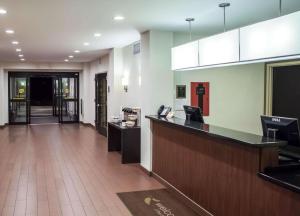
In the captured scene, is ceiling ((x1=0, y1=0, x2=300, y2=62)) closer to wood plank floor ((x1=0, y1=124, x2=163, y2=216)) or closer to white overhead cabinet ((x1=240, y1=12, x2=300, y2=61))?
white overhead cabinet ((x1=240, y1=12, x2=300, y2=61))

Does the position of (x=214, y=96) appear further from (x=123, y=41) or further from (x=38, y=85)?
(x=38, y=85)

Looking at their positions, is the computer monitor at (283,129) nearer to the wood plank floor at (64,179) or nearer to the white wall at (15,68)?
the wood plank floor at (64,179)

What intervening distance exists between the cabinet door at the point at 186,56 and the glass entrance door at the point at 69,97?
412 inches

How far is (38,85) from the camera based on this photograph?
18594 mm

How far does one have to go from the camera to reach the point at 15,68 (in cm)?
1363

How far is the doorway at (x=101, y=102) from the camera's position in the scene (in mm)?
11172

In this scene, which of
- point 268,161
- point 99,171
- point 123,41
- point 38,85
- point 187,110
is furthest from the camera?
point 38,85

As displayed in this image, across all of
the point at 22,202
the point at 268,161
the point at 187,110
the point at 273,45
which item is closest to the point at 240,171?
the point at 268,161

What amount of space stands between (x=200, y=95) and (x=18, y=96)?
10.5 m

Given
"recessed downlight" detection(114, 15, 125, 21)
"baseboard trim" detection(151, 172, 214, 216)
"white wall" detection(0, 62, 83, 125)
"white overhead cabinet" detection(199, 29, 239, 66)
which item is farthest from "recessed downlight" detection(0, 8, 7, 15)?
"white wall" detection(0, 62, 83, 125)

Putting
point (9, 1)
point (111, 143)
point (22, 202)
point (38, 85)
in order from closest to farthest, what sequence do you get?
point (9, 1) < point (22, 202) < point (111, 143) < point (38, 85)

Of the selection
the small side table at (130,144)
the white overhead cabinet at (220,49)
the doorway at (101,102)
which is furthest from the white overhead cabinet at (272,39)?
the doorway at (101,102)

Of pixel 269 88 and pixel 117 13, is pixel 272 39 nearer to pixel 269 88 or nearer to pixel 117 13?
pixel 117 13

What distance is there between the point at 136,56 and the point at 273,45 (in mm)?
4806
